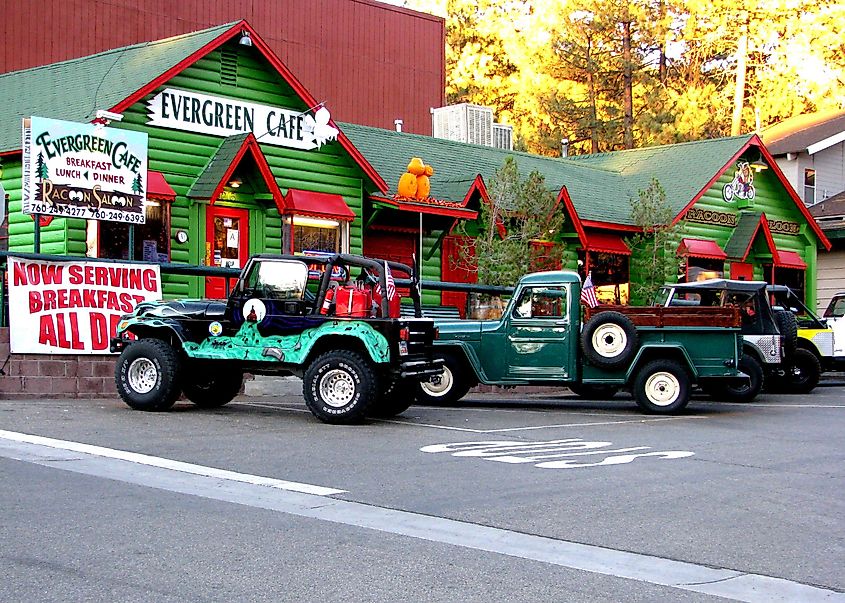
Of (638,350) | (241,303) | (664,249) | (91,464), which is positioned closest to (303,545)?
(91,464)

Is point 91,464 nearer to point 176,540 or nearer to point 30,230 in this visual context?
point 176,540

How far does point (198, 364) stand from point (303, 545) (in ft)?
26.3

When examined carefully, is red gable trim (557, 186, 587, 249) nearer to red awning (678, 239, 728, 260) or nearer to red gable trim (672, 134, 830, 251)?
red gable trim (672, 134, 830, 251)

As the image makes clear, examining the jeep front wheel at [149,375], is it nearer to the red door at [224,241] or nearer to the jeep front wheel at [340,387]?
the jeep front wheel at [340,387]

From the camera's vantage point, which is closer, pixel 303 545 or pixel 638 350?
pixel 303 545

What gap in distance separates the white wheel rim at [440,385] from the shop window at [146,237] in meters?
5.30

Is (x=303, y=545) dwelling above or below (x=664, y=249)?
below

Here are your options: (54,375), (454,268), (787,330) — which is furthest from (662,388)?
(454,268)

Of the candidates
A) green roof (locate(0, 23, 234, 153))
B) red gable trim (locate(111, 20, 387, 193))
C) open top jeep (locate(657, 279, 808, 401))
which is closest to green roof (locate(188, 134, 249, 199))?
red gable trim (locate(111, 20, 387, 193))

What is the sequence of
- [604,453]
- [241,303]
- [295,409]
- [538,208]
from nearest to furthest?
[604,453]
[241,303]
[295,409]
[538,208]

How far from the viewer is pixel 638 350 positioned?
16.7 metres

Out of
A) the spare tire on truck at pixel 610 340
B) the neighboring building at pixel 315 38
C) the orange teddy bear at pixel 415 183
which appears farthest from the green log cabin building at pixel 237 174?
the spare tire on truck at pixel 610 340

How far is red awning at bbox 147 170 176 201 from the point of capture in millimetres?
19078

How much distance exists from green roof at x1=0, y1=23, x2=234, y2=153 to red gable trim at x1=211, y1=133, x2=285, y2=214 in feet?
5.87
